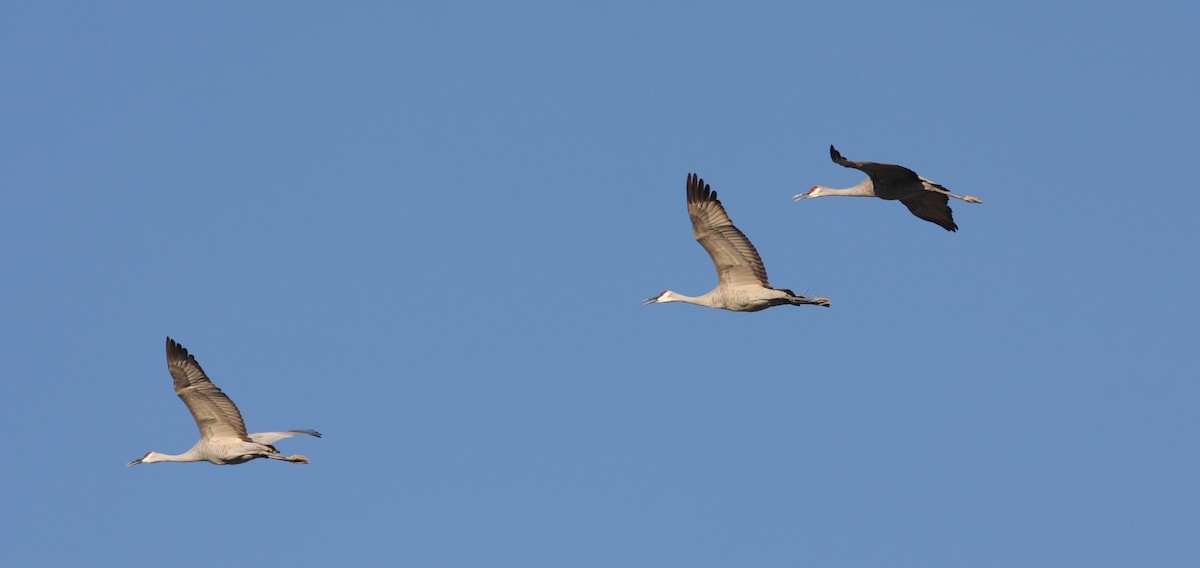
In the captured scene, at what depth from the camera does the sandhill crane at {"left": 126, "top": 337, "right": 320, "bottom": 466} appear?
67.5 feet

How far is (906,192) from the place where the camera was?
22.9 meters

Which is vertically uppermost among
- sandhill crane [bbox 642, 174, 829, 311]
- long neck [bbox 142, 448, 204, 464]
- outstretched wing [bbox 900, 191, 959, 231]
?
outstretched wing [bbox 900, 191, 959, 231]

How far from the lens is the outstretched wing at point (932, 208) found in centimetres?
2317

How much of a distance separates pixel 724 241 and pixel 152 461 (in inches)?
349

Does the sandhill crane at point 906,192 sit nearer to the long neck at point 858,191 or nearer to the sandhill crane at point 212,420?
the long neck at point 858,191

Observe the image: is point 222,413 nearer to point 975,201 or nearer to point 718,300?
point 718,300

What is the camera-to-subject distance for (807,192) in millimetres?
24156

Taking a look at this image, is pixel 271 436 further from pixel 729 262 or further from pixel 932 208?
pixel 932 208

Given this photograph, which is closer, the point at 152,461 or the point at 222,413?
the point at 222,413

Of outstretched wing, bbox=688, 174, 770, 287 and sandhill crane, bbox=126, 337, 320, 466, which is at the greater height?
outstretched wing, bbox=688, 174, 770, 287


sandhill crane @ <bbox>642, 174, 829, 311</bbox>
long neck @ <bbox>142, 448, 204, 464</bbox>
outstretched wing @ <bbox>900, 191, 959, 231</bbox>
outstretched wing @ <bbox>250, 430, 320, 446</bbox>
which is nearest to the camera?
sandhill crane @ <bbox>642, 174, 829, 311</bbox>

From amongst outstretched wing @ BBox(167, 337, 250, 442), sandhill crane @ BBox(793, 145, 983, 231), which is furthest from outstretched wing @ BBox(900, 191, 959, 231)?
outstretched wing @ BBox(167, 337, 250, 442)

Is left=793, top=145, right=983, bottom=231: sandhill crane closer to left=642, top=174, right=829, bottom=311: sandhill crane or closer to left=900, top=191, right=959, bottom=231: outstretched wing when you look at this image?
left=900, top=191, right=959, bottom=231: outstretched wing

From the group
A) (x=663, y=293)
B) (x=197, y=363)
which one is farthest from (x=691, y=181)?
(x=197, y=363)
